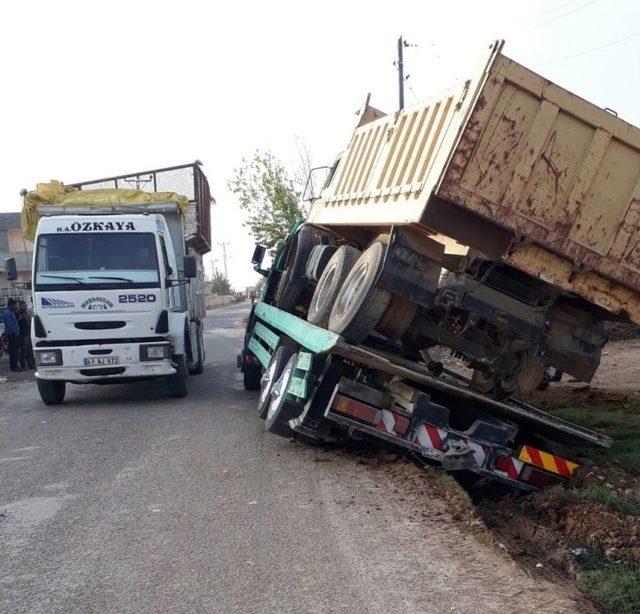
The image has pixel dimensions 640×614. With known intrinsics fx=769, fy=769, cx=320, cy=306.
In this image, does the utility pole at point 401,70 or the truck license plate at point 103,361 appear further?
the utility pole at point 401,70

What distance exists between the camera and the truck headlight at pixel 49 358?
1069 cm

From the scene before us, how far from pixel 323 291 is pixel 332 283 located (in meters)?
0.30

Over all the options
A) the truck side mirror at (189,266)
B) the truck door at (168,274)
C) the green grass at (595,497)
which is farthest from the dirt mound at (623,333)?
the green grass at (595,497)

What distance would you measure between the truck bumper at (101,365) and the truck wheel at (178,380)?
0.52 metres

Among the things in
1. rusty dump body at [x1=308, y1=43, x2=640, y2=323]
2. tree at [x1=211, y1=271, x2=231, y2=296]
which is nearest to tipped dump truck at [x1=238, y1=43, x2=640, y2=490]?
rusty dump body at [x1=308, y1=43, x2=640, y2=323]

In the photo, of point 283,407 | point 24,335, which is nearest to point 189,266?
point 283,407

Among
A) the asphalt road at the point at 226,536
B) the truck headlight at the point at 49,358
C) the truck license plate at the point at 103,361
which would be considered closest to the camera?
the asphalt road at the point at 226,536

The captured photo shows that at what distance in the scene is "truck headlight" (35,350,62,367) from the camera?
10.7 metres

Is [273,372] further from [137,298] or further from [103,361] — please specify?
[103,361]

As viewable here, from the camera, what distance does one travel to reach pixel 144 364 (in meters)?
10.9

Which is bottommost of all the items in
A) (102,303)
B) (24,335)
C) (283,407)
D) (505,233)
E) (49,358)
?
(24,335)

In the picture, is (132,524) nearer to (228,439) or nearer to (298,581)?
(298,581)

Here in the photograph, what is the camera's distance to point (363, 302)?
672 centimetres

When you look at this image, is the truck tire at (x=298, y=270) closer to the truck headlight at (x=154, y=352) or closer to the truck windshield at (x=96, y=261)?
the truck headlight at (x=154, y=352)
